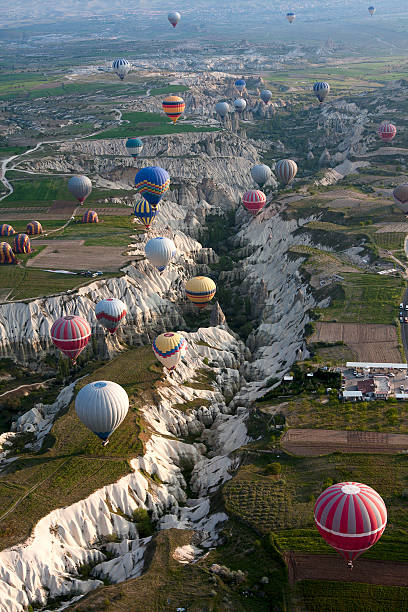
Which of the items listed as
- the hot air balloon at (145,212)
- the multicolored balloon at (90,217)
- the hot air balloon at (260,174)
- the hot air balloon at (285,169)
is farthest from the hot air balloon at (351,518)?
the hot air balloon at (260,174)

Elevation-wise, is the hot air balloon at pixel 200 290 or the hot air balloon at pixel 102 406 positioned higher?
the hot air balloon at pixel 102 406

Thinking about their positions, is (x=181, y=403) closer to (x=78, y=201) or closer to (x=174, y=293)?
(x=174, y=293)

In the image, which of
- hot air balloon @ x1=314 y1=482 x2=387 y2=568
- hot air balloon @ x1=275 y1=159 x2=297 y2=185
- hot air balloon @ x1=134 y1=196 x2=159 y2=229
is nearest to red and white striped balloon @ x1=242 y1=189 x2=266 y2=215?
hot air balloon @ x1=275 y1=159 x2=297 y2=185

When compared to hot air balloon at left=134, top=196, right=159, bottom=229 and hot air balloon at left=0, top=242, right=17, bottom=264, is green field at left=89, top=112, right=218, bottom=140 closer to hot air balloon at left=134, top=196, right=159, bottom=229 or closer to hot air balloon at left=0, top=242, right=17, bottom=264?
hot air balloon at left=134, top=196, right=159, bottom=229

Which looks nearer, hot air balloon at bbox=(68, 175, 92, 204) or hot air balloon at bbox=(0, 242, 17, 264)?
hot air balloon at bbox=(0, 242, 17, 264)

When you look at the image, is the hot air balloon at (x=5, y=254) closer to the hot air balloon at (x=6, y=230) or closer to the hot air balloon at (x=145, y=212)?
the hot air balloon at (x=6, y=230)

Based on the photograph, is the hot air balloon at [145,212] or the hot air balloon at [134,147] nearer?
the hot air balloon at [145,212]
